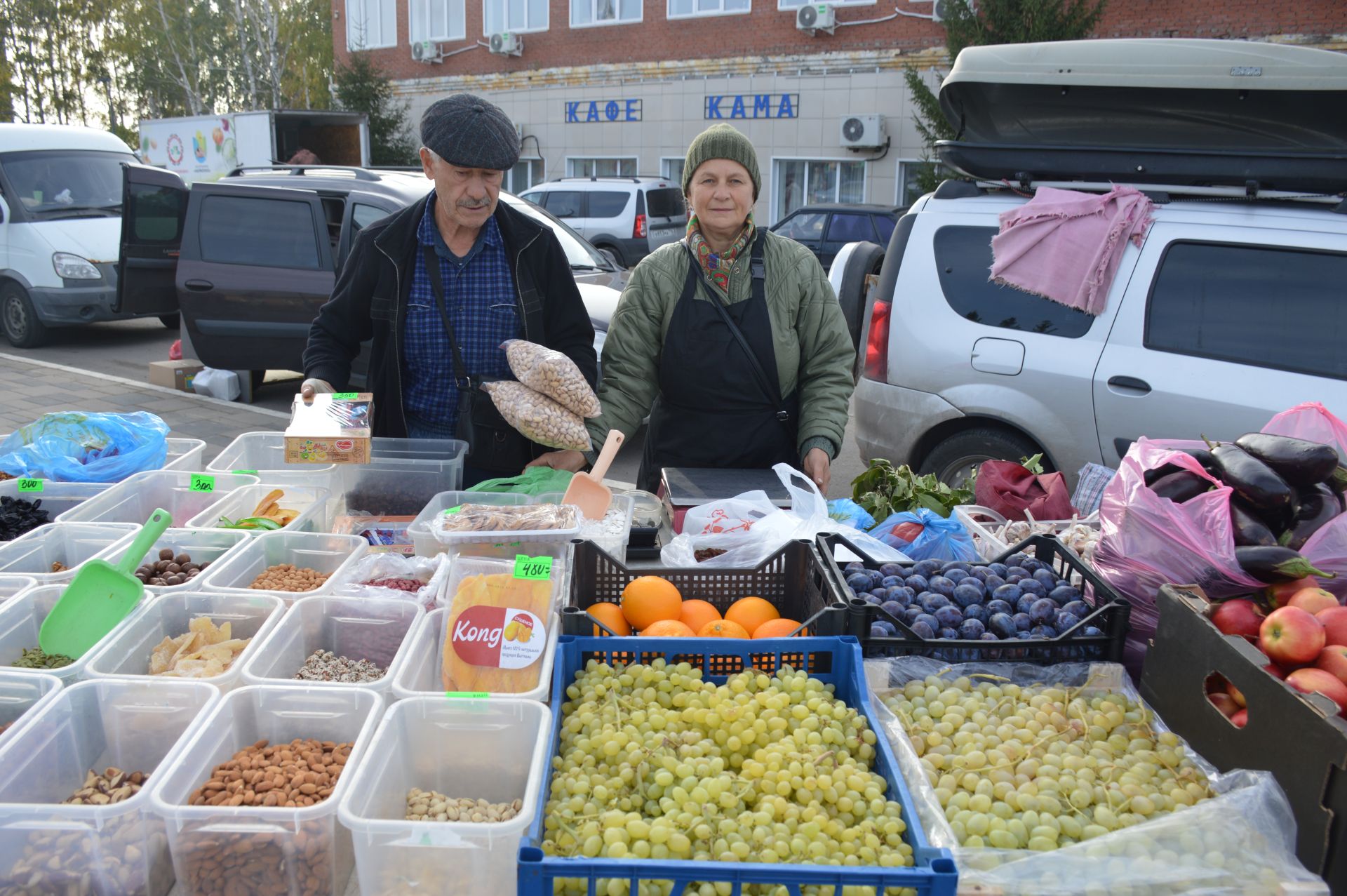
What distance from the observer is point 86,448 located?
10.0 ft

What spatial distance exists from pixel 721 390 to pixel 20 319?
11.0m

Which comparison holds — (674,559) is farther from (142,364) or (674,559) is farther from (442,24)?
(442,24)

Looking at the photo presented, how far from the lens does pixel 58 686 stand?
174cm

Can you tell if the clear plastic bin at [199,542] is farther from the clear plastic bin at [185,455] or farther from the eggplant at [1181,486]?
the eggplant at [1181,486]

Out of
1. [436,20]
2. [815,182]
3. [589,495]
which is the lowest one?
[589,495]

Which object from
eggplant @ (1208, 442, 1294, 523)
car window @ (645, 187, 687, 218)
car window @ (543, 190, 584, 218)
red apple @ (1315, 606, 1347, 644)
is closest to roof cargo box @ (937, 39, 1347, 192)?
eggplant @ (1208, 442, 1294, 523)

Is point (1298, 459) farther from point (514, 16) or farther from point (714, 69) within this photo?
point (514, 16)

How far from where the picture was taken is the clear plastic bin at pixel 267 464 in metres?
2.85

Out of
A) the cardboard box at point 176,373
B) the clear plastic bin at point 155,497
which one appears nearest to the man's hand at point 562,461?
the clear plastic bin at point 155,497

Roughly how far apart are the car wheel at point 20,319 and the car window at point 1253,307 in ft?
37.7

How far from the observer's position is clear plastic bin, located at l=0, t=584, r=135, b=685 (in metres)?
1.98

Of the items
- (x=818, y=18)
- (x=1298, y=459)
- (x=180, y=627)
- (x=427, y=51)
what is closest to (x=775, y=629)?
(x=1298, y=459)

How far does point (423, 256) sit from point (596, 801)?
205 cm

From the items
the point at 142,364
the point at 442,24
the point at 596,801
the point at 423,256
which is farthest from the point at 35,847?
the point at 442,24
